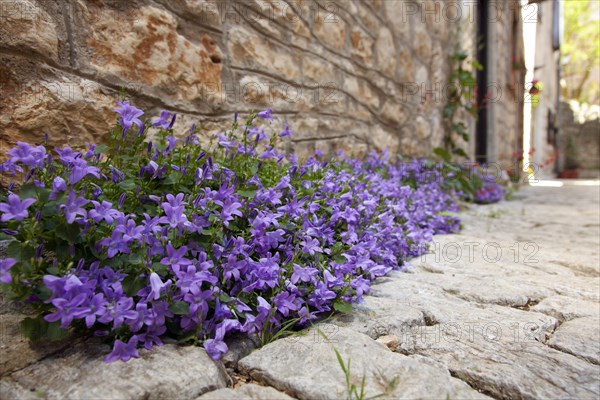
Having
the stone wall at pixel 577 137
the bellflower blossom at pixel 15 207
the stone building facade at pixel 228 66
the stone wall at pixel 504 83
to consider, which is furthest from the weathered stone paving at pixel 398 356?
the stone wall at pixel 577 137

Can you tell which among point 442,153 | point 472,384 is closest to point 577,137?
point 442,153

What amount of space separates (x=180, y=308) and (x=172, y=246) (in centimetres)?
16

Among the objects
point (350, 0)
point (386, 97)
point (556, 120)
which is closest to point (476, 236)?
point (386, 97)

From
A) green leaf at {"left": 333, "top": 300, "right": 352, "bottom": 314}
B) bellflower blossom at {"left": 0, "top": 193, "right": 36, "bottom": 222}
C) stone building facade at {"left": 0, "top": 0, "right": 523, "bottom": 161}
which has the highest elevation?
stone building facade at {"left": 0, "top": 0, "right": 523, "bottom": 161}

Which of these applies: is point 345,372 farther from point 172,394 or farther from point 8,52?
point 8,52

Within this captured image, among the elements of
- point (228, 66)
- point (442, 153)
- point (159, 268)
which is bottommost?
point (159, 268)

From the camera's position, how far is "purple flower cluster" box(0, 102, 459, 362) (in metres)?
0.95

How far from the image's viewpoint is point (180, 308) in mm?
1018

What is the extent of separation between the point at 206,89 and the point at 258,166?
69cm

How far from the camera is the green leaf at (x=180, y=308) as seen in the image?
3.31 ft

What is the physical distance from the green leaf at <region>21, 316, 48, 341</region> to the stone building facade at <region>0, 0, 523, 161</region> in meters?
0.69

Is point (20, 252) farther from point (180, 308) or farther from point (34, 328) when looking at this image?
point (180, 308)

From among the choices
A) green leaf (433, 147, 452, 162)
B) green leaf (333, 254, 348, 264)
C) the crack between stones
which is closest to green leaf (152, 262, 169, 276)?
green leaf (333, 254, 348, 264)

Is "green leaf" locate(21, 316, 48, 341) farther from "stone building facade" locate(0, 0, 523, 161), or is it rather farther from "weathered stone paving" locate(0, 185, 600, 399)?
"stone building facade" locate(0, 0, 523, 161)
